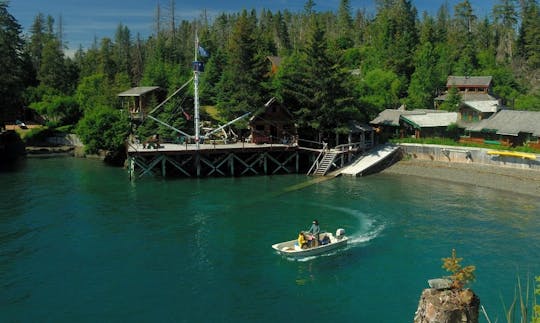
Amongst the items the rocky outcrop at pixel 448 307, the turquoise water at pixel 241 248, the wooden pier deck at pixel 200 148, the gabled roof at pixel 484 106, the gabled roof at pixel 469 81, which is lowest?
the turquoise water at pixel 241 248

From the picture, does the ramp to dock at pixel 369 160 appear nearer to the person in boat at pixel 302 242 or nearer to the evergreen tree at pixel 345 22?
the person in boat at pixel 302 242

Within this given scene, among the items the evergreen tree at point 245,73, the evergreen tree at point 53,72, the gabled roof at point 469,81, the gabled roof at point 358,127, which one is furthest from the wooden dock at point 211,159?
the evergreen tree at point 53,72

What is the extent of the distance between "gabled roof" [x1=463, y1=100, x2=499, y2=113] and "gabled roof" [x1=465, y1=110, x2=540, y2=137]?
1.58m

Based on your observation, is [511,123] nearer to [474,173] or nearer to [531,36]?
[474,173]

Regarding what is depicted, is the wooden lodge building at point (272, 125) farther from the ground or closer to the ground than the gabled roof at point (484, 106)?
closer to the ground

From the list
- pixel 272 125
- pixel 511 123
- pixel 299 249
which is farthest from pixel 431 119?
pixel 299 249

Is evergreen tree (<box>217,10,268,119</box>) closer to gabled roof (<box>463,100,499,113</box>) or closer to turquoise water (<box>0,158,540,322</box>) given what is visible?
turquoise water (<box>0,158,540,322</box>)

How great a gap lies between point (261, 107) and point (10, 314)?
124 ft

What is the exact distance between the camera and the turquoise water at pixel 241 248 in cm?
2316

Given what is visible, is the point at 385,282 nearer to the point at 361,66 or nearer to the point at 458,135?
the point at 458,135

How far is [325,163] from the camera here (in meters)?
54.3

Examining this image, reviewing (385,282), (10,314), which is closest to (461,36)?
(385,282)

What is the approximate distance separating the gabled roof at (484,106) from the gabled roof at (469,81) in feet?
46.5

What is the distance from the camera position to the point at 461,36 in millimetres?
90500
